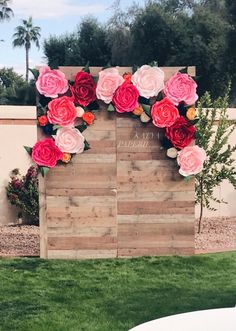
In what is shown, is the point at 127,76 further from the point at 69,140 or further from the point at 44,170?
the point at 44,170

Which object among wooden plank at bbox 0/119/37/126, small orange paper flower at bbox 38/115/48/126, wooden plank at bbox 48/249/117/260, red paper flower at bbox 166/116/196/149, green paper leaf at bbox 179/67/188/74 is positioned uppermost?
green paper leaf at bbox 179/67/188/74

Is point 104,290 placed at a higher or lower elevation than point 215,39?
lower

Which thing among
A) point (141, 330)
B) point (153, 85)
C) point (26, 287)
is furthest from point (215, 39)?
point (141, 330)

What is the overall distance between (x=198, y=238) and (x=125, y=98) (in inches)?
103

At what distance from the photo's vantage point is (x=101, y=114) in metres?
7.51

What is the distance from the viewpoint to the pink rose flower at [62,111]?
737cm

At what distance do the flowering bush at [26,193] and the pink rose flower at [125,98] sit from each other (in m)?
2.98

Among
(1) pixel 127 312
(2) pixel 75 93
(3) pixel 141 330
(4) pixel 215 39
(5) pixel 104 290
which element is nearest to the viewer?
(3) pixel 141 330

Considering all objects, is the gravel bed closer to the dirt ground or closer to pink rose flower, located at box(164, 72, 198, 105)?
the dirt ground

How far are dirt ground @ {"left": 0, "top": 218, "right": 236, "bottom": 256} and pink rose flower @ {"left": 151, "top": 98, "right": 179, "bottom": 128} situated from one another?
173 cm

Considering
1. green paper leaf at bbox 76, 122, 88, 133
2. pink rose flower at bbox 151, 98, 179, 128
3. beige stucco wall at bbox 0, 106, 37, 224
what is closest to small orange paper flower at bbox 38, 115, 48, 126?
green paper leaf at bbox 76, 122, 88, 133

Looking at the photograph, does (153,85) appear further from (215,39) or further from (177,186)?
(215,39)

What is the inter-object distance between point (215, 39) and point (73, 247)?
22570 millimetres

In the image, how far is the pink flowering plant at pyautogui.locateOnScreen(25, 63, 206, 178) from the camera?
291 inches
